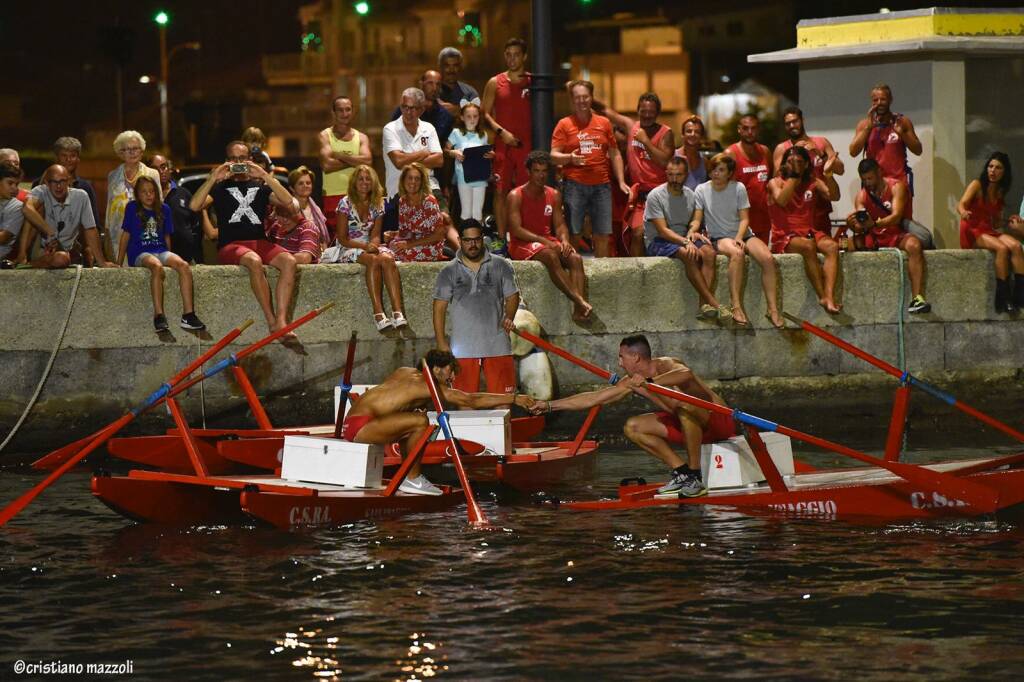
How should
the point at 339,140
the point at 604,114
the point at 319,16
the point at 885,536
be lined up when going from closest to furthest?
the point at 885,536 → the point at 339,140 → the point at 604,114 → the point at 319,16

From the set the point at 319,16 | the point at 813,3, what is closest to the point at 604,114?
the point at 813,3

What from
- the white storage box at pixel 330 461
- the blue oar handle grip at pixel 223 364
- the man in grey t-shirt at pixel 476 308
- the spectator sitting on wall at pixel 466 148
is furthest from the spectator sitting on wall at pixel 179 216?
the white storage box at pixel 330 461

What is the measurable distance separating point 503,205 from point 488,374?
2.12m

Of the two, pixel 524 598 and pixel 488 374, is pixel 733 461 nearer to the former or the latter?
pixel 488 374

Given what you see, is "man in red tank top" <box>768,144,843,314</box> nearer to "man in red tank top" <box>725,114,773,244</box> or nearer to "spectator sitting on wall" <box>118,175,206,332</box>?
"man in red tank top" <box>725,114,773,244</box>

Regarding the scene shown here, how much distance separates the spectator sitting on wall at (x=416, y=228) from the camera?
578 inches

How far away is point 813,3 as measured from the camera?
222ft

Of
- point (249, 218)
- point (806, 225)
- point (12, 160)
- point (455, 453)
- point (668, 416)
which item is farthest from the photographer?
point (806, 225)

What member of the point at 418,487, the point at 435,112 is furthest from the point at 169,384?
the point at 435,112

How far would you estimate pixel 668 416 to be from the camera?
12.3 metres

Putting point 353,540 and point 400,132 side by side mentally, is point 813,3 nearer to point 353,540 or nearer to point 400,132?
point 400,132

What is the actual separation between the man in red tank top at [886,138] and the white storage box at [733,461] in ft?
15.8

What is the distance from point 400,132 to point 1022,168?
6.68m

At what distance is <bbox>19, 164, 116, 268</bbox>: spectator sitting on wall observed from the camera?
1427 cm
